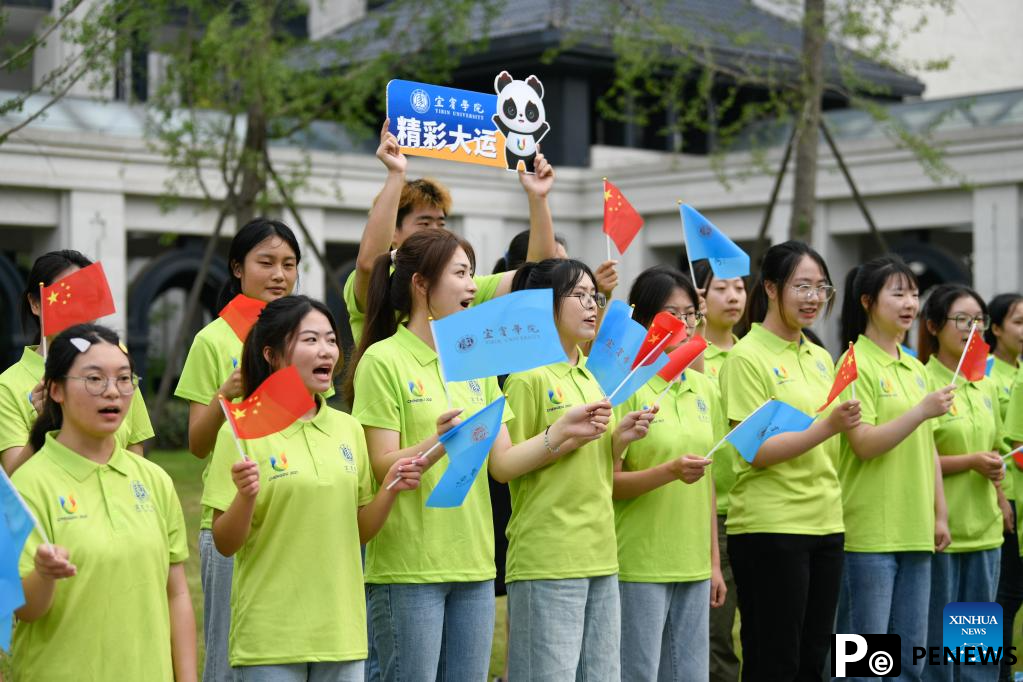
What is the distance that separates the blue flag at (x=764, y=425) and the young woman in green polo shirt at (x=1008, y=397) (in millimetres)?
1989

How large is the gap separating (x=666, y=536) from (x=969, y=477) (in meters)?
1.91

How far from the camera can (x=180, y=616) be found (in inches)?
157

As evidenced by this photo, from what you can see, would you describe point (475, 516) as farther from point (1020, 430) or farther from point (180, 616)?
point (1020, 430)

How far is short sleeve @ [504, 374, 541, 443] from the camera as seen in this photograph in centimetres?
495

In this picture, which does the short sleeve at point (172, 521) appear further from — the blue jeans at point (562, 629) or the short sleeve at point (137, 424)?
the blue jeans at point (562, 629)

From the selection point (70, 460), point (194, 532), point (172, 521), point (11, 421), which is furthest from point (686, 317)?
point (194, 532)

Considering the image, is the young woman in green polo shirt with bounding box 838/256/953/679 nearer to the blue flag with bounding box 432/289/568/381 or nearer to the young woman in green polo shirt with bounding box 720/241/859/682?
the young woman in green polo shirt with bounding box 720/241/859/682

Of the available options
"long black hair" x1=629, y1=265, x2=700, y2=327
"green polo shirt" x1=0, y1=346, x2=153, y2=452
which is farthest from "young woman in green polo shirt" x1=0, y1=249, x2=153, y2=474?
"long black hair" x1=629, y1=265, x2=700, y2=327

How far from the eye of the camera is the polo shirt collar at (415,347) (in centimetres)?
467

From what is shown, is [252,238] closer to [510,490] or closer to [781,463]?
[510,490]

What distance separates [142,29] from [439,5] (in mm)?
5343

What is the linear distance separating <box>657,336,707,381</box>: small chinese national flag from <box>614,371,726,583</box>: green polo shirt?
0.53ft

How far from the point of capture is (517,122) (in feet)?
18.7

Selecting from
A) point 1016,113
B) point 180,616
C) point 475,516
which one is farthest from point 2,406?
point 1016,113
